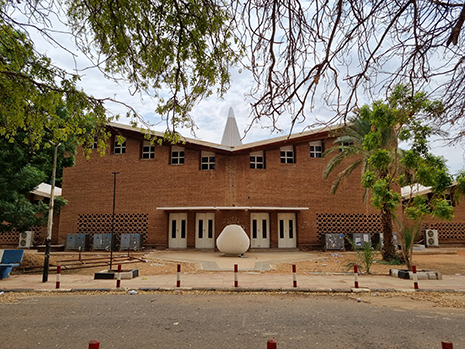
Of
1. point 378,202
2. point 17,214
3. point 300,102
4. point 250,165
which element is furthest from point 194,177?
point 300,102

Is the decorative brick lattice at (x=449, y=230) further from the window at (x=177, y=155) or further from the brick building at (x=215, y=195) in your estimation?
the window at (x=177, y=155)

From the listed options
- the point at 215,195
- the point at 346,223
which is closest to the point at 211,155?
the point at 215,195

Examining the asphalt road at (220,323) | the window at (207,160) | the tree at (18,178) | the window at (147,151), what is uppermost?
the window at (147,151)

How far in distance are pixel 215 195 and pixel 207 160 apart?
2747 mm

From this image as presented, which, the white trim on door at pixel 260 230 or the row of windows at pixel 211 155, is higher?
the row of windows at pixel 211 155

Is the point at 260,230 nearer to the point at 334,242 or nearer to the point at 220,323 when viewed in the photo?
the point at 334,242

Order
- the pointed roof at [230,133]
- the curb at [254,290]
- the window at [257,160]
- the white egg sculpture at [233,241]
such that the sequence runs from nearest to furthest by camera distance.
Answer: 1. the curb at [254,290]
2. the white egg sculpture at [233,241]
3. the window at [257,160]
4. the pointed roof at [230,133]

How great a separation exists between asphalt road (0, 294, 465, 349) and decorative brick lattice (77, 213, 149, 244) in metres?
16.7

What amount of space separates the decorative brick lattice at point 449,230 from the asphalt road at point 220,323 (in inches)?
990

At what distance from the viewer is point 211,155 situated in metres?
25.6

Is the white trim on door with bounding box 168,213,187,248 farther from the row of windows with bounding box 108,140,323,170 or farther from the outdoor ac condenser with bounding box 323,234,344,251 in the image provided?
the outdoor ac condenser with bounding box 323,234,344,251

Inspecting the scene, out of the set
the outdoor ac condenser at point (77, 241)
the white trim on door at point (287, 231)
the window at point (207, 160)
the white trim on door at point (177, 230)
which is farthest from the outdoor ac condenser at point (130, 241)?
the white trim on door at point (287, 231)

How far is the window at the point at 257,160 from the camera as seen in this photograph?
25.6 metres

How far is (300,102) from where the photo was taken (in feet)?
12.4
